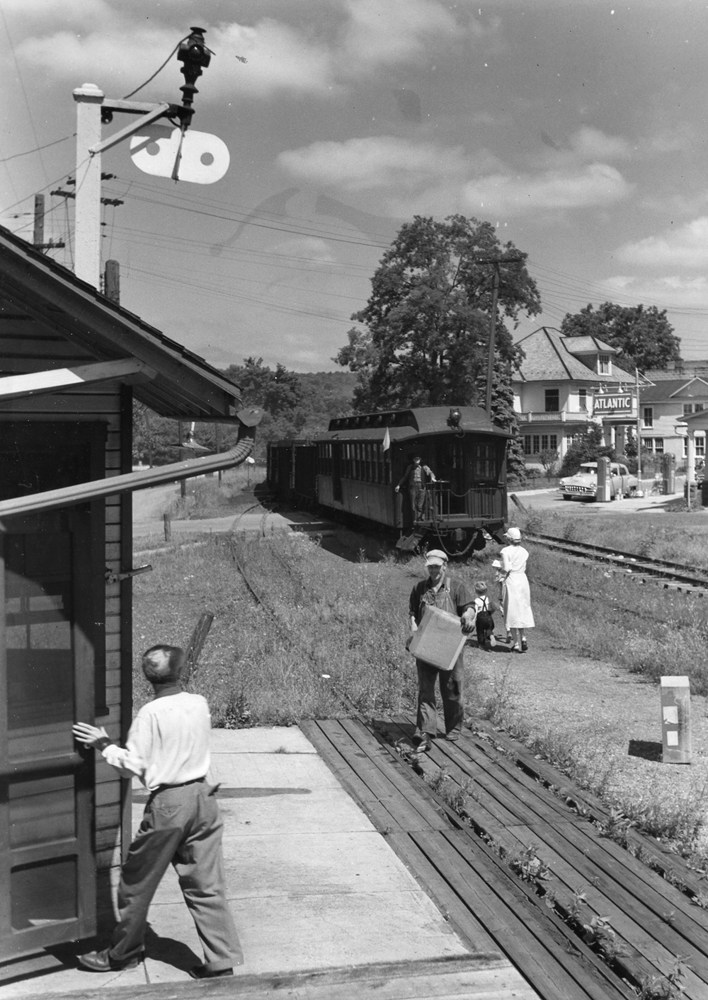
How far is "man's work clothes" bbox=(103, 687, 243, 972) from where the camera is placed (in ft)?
16.5

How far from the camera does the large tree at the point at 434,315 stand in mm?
48844

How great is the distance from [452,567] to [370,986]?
60.0 feet

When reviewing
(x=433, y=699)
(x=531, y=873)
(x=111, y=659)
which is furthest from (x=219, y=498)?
→ (x=531, y=873)

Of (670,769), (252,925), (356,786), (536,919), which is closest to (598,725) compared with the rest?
(670,769)

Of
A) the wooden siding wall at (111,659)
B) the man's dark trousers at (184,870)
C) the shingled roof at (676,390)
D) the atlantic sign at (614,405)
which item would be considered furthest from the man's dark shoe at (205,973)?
the shingled roof at (676,390)

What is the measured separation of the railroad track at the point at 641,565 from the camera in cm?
1956

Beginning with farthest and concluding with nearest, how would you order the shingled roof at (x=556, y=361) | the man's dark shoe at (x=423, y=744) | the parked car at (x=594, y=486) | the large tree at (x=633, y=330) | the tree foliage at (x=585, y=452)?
the large tree at (x=633, y=330) → the shingled roof at (x=556, y=361) → the tree foliage at (x=585, y=452) → the parked car at (x=594, y=486) → the man's dark shoe at (x=423, y=744)

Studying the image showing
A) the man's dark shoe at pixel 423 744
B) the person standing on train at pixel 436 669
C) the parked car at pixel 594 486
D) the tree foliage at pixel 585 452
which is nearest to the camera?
the man's dark shoe at pixel 423 744

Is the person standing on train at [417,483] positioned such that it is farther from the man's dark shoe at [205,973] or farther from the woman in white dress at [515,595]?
the man's dark shoe at [205,973]

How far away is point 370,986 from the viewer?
4.96 meters

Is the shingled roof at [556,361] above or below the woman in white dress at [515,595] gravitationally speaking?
above

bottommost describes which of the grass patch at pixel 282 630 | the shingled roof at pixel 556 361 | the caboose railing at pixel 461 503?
the grass patch at pixel 282 630

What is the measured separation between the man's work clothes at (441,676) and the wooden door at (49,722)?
4.18 meters

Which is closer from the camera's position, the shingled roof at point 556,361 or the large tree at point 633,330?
the shingled roof at point 556,361
